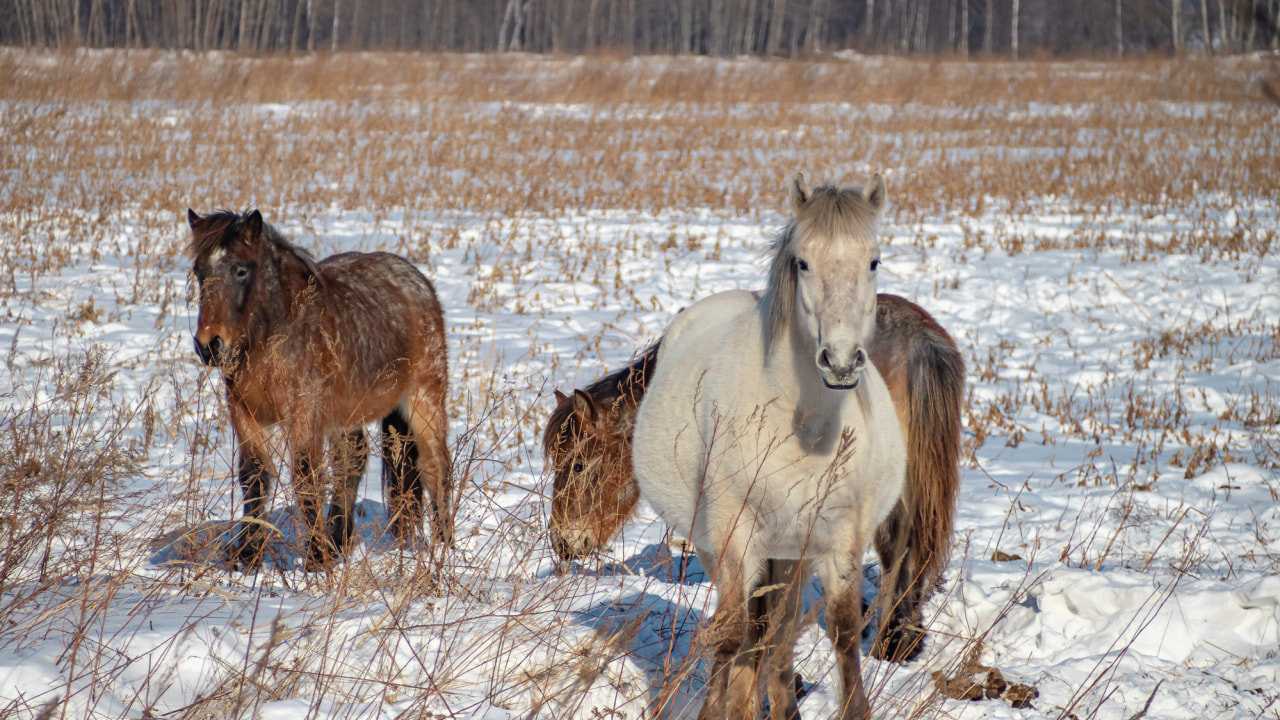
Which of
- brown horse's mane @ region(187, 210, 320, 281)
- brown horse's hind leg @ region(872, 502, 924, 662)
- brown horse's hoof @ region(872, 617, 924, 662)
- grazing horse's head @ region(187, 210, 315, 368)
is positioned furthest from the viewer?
brown horse's mane @ region(187, 210, 320, 281)

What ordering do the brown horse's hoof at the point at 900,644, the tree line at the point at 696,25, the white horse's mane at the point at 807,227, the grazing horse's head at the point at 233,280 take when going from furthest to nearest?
1. the tree line at the point at 696,25
2. the grazing horse's head at the point at 233,280
3. the brown horse's hoof at the point at 900,644
4. the white horse's mane at the point at 807,227

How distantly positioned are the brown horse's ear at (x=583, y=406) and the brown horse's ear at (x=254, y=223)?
178cm

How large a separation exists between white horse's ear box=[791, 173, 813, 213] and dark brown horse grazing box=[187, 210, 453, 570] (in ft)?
6.10

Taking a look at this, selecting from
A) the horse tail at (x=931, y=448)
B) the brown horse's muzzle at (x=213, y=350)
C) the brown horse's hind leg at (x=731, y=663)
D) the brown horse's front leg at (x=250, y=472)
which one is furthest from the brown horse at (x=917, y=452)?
the brown horse's muzzle at (x=213, y=350)

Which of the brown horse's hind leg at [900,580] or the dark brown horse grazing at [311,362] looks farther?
the dark brown horse grazing at [311,362]

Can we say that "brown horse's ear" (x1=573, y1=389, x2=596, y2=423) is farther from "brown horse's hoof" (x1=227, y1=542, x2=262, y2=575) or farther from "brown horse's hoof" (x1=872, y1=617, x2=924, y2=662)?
"brown horse's hoof" (x1=872, y1=617, x2=924, y2=662)

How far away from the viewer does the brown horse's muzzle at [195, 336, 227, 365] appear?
4008 mm

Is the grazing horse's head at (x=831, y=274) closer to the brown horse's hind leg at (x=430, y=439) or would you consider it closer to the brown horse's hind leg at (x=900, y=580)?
the brown horse's hind leg at (x=900, y=580)


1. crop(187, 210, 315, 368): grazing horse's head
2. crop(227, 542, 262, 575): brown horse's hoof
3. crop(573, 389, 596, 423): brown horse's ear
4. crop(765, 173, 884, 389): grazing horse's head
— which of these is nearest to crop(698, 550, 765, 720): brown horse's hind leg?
crop(765, 173, 884, 389): grazing horse's head

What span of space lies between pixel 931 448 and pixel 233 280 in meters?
3.32

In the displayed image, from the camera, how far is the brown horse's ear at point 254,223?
427cm

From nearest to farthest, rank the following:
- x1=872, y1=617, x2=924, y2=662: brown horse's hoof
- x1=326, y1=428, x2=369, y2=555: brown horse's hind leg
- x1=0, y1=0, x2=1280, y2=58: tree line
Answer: x1=872, y1=617, x2=924, y2=662: brown horse's hoof → x1=326, y1=428, x2=369, y2=555: brown horse's hind leg → x1=0, y1=0, x2=1280, y2=58: tree line

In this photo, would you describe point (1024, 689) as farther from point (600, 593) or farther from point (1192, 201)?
point (1192, 201)

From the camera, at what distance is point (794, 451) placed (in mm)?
2555
